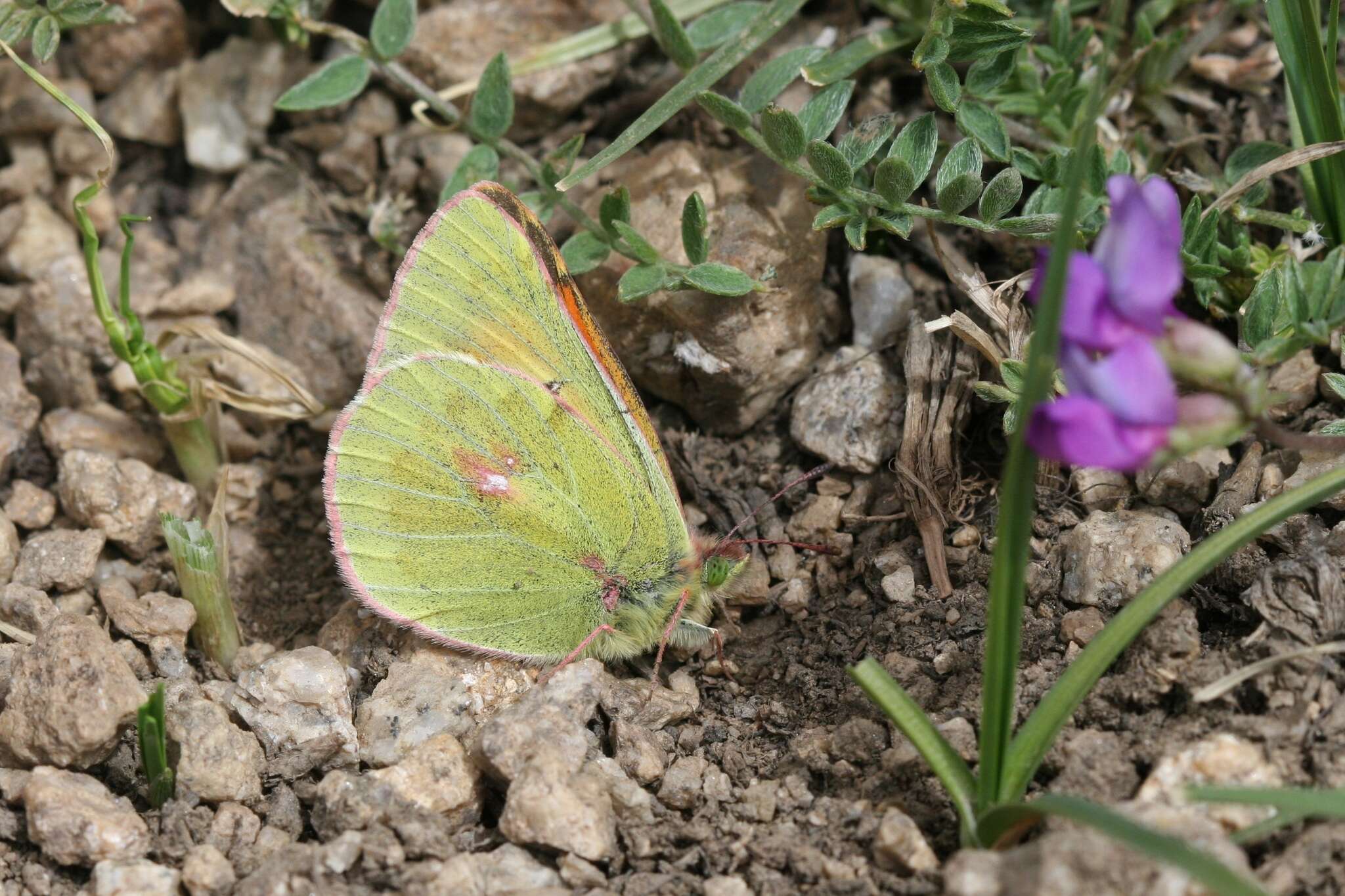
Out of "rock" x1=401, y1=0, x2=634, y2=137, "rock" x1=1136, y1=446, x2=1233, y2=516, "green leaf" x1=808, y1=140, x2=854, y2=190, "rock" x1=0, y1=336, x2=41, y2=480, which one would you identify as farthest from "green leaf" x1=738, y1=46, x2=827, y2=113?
"rock" x1=0, y1=336, x2=41, y2=480

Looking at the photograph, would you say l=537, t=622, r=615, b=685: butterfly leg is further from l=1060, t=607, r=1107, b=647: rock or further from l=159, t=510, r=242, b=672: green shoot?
l=1060, t=607, r=1107, b=647: rock

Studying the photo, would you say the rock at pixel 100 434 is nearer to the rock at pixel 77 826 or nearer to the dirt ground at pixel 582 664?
the dirt ground at pixel 582 664

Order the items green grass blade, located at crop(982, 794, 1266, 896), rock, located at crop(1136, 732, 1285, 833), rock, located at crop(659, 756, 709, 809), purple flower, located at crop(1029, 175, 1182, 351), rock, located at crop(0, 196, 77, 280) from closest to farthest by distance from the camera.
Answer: green grass blade, located at crop(982, 794, 1266, 896) < purple flower, located at crop(1029, 175, 1182, 351) < rock, located at crop(1136, 732, 1285, 833) < rock, located at crop(659, 756, 709, 809) < rock, located at crop(0, 196, 77, 280)

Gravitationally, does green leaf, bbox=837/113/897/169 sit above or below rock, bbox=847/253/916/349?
above

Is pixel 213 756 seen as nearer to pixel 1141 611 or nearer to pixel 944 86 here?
pixel 1141 611

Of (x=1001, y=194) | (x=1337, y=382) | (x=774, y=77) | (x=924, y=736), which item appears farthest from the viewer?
(x=774, y=77)

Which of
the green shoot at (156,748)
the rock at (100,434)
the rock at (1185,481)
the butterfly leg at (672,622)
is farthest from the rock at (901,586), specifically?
the rock at (100,434)

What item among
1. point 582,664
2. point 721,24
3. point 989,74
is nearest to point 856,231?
point 989,74

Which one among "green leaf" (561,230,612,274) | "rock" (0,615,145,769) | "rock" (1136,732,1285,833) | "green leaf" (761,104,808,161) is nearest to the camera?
"rock" (1136,732,1285,833)
